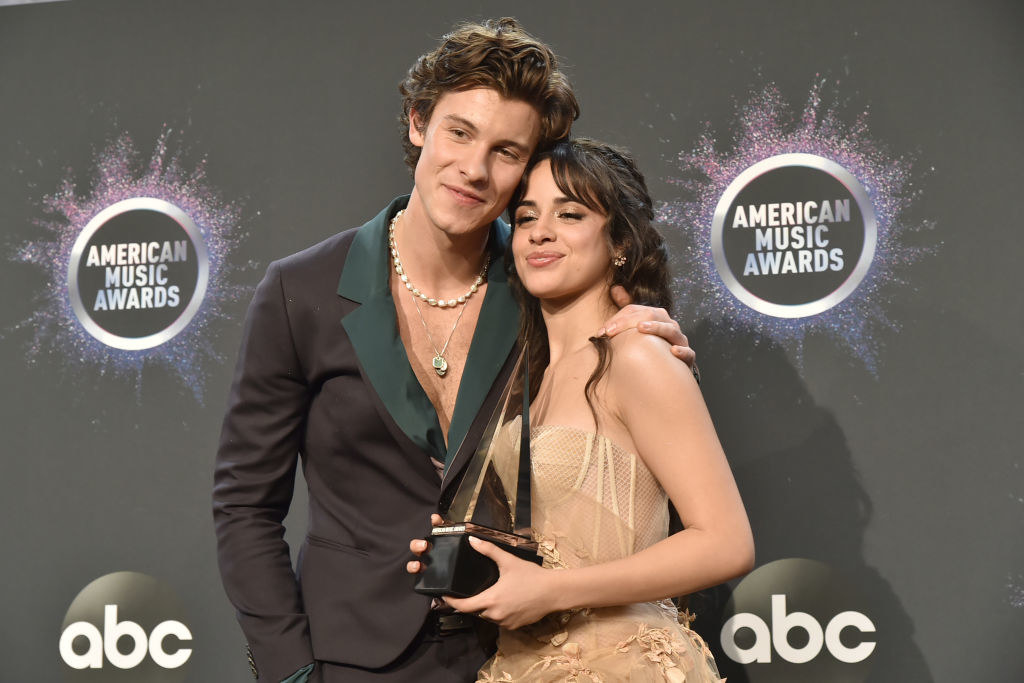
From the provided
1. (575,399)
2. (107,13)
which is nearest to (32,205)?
(107,13)

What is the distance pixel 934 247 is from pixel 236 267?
2.24 metres

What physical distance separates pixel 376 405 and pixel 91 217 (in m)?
2.01

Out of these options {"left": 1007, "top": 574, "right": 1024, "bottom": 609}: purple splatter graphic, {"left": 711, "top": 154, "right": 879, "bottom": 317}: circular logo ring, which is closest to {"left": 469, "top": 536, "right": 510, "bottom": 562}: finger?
{"left": 711, "top": 154, "right": 879, "bottom": 317}: circular logo ring

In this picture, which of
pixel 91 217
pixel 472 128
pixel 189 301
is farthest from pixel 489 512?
pixel 91 217

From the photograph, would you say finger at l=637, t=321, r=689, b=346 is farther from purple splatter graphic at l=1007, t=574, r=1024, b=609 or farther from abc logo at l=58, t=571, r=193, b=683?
abc logo at l=58, t=571, r=193, b=683

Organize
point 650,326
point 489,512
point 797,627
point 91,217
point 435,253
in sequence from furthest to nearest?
point 91,217 < point 797,627 < point 435,253 < point 650,326 < point 489,512

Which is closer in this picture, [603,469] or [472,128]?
[603,469]

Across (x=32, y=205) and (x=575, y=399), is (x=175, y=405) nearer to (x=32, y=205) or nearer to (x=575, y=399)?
(x=32, y=205)

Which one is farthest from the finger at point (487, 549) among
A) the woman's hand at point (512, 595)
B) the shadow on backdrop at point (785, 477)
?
the shadow on backdrop at point (785, 477)

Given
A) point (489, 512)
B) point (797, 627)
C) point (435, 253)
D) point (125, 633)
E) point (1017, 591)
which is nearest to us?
point (489, 512)

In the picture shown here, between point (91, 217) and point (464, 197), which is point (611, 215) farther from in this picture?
point (91, 217)

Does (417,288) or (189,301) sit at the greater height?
(189,301)

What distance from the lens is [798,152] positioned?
3133 mm

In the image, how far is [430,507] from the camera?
6.92 ft
